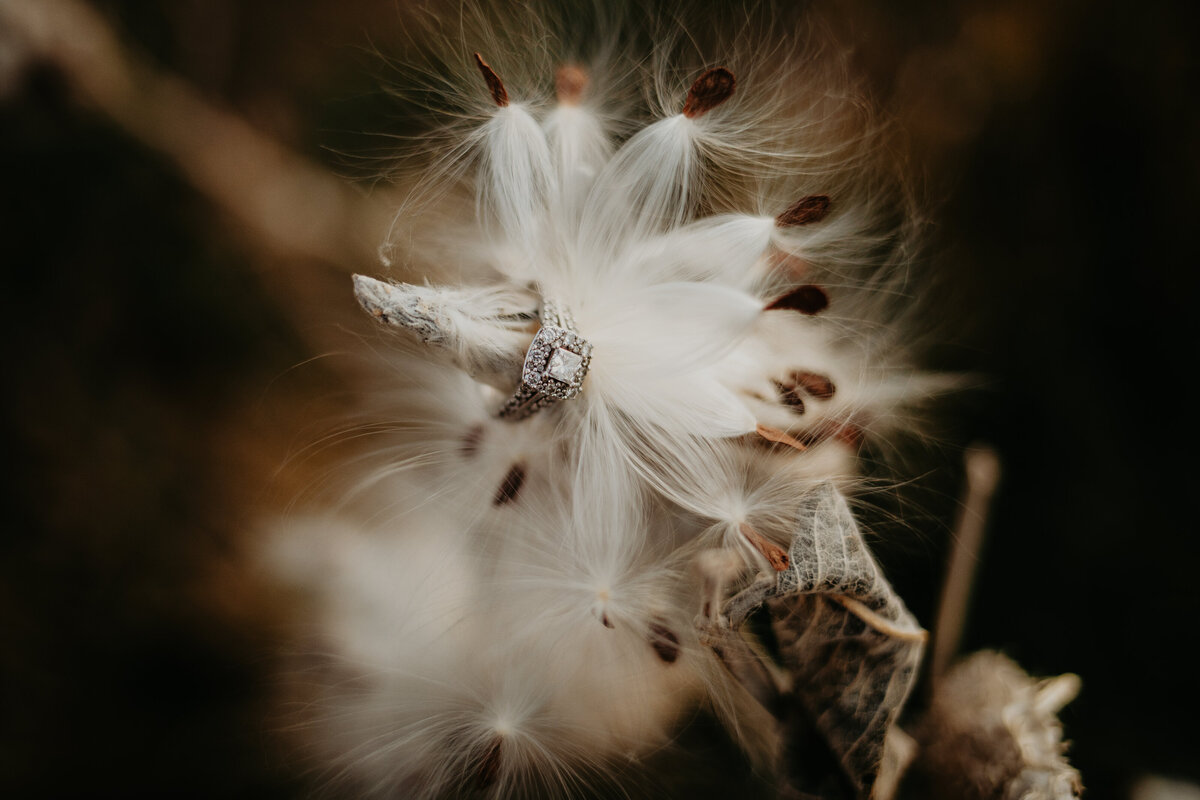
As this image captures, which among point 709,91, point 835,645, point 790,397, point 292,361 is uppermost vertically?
point 292,361

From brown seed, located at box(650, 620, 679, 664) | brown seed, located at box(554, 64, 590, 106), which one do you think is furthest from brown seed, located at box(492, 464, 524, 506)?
brown seed, located at box(554, 64, 590, 106)

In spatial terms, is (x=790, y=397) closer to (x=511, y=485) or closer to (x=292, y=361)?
(x=511, y=485)

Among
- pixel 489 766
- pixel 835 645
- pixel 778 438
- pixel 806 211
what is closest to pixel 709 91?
pixel 806 211

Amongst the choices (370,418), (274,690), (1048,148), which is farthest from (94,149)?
(1048,148)

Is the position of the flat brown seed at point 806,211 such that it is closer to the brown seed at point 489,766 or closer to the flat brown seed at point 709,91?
the flat brown seed at point 709,91

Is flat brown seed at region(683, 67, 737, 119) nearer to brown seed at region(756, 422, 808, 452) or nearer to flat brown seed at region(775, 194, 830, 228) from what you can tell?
flat brown seed at region(775, 194, 830, 228)

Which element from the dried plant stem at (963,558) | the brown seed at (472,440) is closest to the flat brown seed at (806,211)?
the brown seed at (472,440)
